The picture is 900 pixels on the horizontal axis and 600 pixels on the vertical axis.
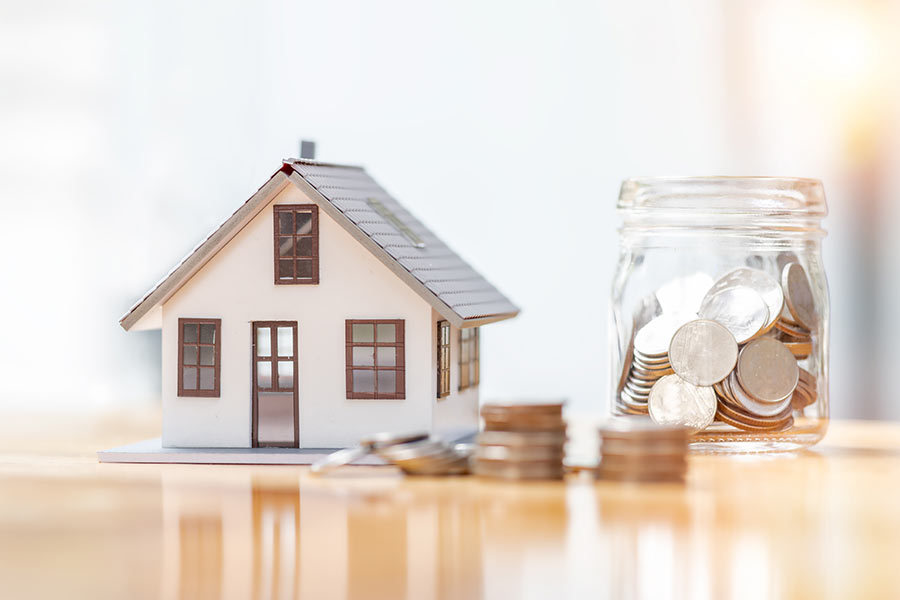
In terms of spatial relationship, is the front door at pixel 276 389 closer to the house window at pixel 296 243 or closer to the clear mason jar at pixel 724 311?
the house window at pixel 296 243

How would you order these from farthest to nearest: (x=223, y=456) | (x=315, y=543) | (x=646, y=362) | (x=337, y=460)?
(x=646, y=362), (x=223, y=456), (x=337, y=460), (x=315, y=543)

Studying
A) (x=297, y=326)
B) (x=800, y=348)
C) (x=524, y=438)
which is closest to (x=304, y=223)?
(x=297, y=326)

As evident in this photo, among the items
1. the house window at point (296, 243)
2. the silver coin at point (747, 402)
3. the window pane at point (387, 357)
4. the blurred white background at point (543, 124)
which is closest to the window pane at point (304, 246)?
the house window at point (296, 243)

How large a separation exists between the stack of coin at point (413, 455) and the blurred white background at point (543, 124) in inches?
78.1

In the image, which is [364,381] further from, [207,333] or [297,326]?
[207,333]

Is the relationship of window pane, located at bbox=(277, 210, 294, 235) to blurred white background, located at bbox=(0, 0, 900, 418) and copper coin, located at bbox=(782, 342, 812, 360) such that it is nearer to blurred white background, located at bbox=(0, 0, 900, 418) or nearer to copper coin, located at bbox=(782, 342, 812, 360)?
copper coin, located at bbox=(782, 342, 812, 360)

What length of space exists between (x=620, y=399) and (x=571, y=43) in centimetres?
188

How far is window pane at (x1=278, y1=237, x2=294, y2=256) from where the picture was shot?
253 cm

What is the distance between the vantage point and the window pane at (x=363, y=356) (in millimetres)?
2508

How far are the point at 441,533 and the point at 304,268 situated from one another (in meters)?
0.91

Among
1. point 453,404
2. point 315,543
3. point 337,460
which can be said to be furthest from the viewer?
point 453,404

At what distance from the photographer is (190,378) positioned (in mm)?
2543

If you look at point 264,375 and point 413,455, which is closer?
point 413,455

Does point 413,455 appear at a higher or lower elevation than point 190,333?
lower
